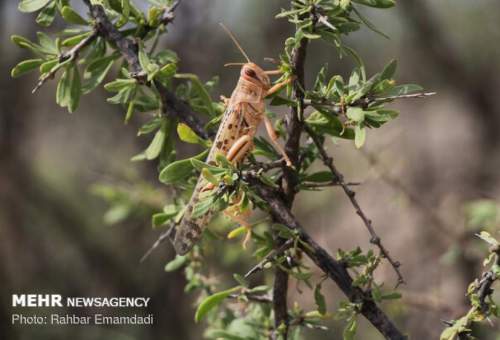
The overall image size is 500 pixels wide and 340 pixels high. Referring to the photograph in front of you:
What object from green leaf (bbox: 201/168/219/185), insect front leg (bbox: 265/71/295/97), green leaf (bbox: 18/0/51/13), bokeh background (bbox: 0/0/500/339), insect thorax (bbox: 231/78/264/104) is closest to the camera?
green leaf (bbox: 201/168/219/185)

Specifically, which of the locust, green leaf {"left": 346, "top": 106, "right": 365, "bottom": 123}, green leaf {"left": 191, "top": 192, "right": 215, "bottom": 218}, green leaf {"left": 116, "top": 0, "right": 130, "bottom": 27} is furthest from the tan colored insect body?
green leaf {"left": 116, "top": 0, "right": 130, "bottom": 27}

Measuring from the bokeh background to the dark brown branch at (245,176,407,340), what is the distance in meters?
1.23

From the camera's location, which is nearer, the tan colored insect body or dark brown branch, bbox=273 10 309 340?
dark brown branch, bbox=273 10 309 340

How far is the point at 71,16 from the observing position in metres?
1.37

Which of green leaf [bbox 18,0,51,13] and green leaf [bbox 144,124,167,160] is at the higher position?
green leaf [bbox 18,0,51,13]

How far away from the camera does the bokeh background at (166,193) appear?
3.27m

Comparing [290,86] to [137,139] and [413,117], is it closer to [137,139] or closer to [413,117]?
[137,139]

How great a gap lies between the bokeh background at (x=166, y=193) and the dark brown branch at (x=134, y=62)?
1.18 metres

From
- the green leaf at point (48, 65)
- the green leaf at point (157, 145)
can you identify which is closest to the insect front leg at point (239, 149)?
the green leaf at point (157, 145)

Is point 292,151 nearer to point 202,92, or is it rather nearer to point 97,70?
point 202,92

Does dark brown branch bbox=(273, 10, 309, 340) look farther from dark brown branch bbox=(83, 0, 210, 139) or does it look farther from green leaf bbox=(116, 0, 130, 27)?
green leaf bbox=(116, 0, 130, 27)

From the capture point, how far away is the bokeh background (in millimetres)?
3266

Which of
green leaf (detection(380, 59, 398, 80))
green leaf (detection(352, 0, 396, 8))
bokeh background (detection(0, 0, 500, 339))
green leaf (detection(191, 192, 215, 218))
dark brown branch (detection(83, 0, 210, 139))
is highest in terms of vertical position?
bokeh background (detection(0, 0, 500, 339))

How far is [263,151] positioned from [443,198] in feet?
6.44
